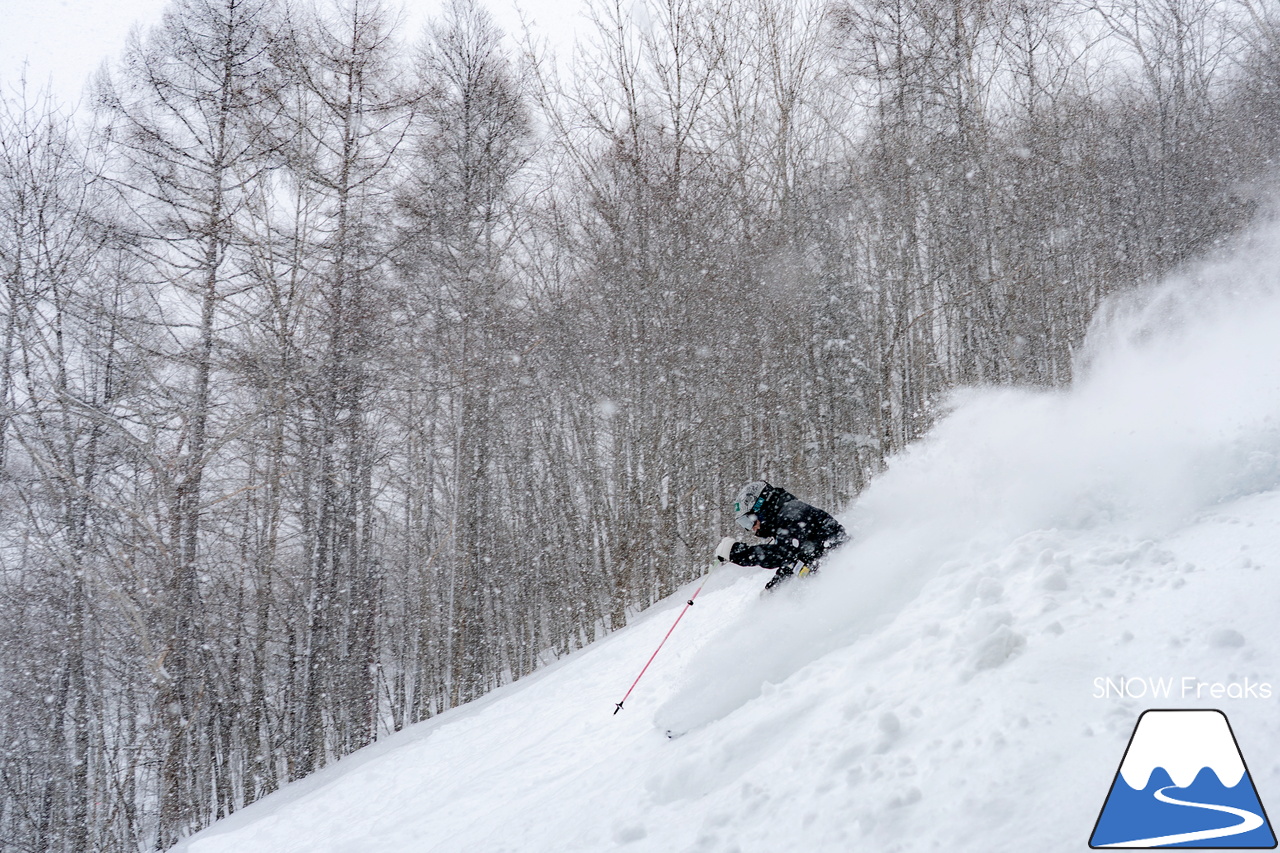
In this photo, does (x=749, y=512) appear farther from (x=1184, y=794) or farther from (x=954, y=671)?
(x=1184, y=794)

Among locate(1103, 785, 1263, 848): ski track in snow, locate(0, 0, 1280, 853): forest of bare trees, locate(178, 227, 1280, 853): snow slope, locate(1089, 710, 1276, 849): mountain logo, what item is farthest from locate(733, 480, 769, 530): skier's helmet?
locate(0, 0, 1280, 853): forest of bare trees

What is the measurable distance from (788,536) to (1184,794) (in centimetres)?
351

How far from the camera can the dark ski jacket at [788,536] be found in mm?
5758

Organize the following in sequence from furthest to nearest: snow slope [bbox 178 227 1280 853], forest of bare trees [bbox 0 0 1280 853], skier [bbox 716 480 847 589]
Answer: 1. forest of bare trees [bbox 0 0 1280 853]
2. skier [bbox 716 480 847 589]
3. snow slope [bbox 178 227 1280 853]

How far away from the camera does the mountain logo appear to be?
2.23m

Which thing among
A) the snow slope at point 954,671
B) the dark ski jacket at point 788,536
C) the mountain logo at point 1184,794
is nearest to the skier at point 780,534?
the dark ski jacket at point 788,536

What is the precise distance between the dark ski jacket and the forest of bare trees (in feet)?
21.8

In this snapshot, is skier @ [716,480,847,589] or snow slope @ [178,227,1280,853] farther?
skier @ [716,480,847,589]

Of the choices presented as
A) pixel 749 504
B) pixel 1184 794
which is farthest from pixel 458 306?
pixel 1184 794

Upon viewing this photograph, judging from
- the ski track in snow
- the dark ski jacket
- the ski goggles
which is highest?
the ski goggles

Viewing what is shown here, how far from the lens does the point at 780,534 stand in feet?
19.2

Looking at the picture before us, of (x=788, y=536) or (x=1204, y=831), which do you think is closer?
(x=1204, y=831)

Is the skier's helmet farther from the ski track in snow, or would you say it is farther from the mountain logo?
the ski track in snow

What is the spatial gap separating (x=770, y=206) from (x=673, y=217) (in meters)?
3.34
